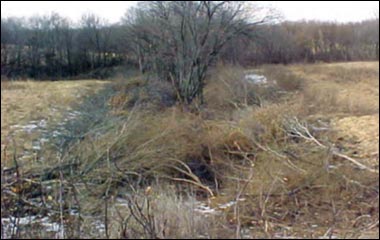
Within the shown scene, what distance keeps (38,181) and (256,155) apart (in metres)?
2.44

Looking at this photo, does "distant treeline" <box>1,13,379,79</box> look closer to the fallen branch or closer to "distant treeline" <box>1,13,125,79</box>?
"distant treeline" <box>1,13,125,79</box>

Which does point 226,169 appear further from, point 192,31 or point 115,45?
point 115,45

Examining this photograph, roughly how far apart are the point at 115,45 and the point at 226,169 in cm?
681

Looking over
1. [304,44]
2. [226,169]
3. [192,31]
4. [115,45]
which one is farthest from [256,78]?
[115,45]

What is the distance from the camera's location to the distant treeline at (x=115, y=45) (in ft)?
25.6

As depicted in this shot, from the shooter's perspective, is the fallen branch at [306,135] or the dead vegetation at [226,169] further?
the fallen branch at [306,135]

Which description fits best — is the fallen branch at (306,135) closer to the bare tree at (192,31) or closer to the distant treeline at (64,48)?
the bare tree at (192,31)

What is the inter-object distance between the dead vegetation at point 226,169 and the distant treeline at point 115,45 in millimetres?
450

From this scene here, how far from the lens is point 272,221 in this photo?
4379mm

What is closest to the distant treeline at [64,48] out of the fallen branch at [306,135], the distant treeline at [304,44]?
the distant treeline at [304,44]

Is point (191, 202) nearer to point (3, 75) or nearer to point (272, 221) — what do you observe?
point (272, 221)

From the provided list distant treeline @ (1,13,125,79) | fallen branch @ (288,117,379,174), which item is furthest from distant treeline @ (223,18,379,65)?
distant treeline @ (1,13,125,79)

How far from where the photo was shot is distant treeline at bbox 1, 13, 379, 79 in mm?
7805

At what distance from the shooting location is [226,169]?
6078 mm
